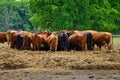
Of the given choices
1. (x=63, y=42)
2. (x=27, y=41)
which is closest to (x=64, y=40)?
(x=63, y=42)

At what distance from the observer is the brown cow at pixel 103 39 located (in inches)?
883

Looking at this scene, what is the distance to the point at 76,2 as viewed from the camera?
45.3 m

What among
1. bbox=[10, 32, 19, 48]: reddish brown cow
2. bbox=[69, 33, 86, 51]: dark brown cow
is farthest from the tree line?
bbox=[69, 33, 86, 51]: dark brown cow

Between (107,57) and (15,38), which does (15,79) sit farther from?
(15,38)

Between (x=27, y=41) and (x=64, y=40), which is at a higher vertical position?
(x=64, y=40)

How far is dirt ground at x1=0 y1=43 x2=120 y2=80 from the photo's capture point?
13933 mm

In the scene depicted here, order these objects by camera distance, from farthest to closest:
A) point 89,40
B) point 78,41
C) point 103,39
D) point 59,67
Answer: point 103,39 < point 89,40 < point 78,41 < point 59,67

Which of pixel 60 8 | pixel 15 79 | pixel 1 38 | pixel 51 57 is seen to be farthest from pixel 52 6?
pixel 15 79

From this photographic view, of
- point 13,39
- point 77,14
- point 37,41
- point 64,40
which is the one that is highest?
point 64,40

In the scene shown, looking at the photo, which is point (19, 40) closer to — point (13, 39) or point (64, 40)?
point (13, 39)

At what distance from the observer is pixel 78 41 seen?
22062 millimetres

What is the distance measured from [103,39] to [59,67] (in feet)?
22.3

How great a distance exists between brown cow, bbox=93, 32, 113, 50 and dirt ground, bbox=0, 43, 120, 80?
360 cm

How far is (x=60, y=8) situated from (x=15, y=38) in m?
20.7
